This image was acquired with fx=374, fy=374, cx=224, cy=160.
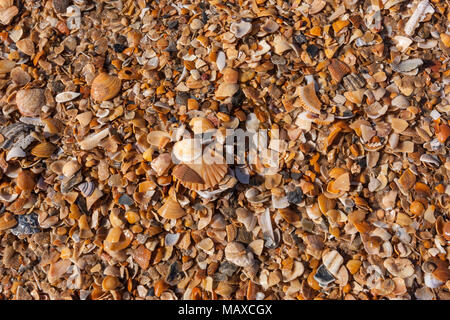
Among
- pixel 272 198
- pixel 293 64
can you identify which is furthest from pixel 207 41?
pixel 272 198

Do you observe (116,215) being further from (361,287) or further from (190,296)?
(361,287)

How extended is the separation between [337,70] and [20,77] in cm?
134

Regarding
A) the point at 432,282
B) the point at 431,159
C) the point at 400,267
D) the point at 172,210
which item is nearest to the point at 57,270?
the point at 172,210

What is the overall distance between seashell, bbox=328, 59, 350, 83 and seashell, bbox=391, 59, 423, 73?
20 cm

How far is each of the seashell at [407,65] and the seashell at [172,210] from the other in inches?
41.0

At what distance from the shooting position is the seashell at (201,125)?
4.72 feet

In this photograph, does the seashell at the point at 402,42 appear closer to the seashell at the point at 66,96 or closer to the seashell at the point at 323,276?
the seashell at the point at 323,276

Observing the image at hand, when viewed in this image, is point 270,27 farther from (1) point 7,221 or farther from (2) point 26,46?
Result: (1) point 7,221

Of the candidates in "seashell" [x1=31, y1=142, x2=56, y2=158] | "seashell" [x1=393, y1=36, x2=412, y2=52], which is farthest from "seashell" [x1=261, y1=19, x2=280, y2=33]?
"seashell" [x1=31, y1=142, x2=56, y2=158]

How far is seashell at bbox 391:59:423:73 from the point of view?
1533 mm

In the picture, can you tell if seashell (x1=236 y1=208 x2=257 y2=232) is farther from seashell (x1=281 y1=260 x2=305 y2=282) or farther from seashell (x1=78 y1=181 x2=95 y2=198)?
seashell (x1=78 y1=181 x2=95 y2=198)

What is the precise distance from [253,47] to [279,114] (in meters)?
0.30

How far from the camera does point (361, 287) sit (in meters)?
1.37

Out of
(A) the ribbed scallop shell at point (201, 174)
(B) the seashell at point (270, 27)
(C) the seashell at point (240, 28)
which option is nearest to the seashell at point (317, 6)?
(B) the seashell at point (270, 27)
